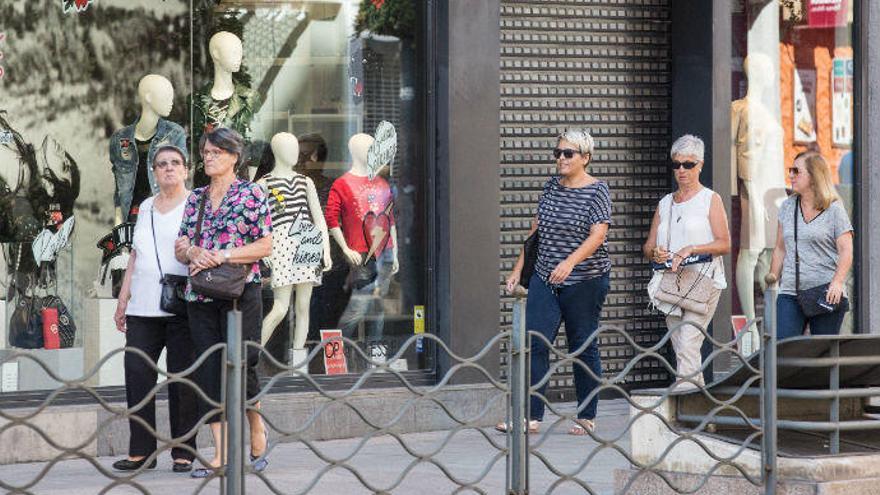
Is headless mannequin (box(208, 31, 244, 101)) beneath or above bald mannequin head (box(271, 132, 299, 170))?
above

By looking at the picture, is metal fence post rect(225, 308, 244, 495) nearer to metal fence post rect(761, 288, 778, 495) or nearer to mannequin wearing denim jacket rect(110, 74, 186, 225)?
metal fence post rect(761, 288, 778, 495)

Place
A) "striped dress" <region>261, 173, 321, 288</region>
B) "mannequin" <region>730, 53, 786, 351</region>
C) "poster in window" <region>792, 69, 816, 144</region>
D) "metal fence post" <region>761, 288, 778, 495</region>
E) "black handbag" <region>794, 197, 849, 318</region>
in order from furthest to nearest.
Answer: "poster in window" <region>792, 69, 816, 144</region>, "mannequin" <region>730, 53, 786, 351</region>, "striped dress" <region>261, 173, 321, 288</region>, "black handbag" <region>794, 197, 849, 318</region>, "metal fence post" <region>761, 288, 778, 495</region>

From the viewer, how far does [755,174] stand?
1318 cm

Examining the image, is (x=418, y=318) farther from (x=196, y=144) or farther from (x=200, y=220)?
(x=200, y=220)

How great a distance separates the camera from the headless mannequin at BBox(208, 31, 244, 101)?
10.8m

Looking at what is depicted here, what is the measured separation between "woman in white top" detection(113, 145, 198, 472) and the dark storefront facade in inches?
56.6

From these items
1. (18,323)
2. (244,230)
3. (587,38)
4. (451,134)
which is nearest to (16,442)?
(18,323)

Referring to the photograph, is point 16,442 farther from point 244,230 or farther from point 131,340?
point 244,230

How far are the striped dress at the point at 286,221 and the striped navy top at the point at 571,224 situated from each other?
5.42ft

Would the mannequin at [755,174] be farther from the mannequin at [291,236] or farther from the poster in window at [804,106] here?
the mannequin at [291,236]

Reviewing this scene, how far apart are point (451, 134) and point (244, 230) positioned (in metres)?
3.13

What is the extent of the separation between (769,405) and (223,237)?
2868 millimetres

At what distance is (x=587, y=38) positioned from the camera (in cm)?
1242

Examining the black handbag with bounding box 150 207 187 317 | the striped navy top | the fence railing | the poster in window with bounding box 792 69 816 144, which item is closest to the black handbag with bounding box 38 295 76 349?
the fence railing
